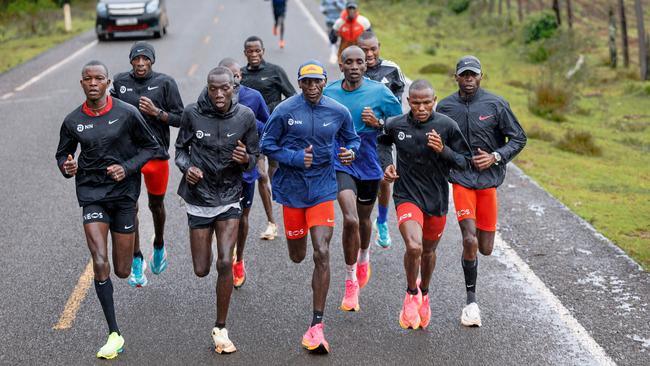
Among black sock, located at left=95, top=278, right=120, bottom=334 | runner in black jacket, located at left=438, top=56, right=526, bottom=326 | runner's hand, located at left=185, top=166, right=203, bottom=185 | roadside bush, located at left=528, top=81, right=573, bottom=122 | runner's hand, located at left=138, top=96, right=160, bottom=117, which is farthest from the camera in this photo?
roadside bush, located at left=528, top=81, right=573, bottom=122

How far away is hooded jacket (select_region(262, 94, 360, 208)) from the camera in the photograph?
8.14 m

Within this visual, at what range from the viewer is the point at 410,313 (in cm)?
801

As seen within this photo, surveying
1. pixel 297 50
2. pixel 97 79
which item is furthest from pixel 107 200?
pixel 297 50

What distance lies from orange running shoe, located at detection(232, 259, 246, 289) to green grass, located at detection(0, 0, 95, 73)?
17991mm

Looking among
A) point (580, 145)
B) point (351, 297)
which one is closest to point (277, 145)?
point (351, 297)

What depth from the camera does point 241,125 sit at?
7.96m

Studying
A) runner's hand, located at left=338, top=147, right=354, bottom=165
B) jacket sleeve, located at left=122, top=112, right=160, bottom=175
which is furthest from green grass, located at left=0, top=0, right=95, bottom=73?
runner's hand, located at left=338, top=147, right=354, bottom=165

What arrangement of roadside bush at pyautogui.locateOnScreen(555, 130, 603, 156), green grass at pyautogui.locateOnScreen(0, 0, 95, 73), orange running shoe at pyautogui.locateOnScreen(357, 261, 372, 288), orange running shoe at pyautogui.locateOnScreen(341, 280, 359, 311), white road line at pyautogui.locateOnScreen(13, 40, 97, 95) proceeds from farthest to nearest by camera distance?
1. green grass at pyautogui.locateOnScreen(0, 0, 95, 73)
2. white road line at pyautogui.locateOnScreen(13, 40, 97, 95)
3. roadside bush at pyautogui.locateOnScreen(555, 130, 603, 156)
4. orange running shoe at pyautogui.locateOnScreen(357, 261, 372, 288)
5. orange running shoe at pyautogui.locateOnScreen(341, 280, 359, 311)

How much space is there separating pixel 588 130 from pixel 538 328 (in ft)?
40.5

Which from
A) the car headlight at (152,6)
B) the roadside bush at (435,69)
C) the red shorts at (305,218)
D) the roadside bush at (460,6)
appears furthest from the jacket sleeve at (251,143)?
the roadside bush at (460,6)

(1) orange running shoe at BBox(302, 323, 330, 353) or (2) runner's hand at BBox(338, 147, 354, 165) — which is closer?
(1) orange running shoe at BBox(302, 323, 330, 353)

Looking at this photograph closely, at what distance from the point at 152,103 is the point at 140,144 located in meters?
1.01

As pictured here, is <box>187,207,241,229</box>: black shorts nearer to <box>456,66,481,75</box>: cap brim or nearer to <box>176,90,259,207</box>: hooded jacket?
<box>176,90,259,207</box>: hooded jacket

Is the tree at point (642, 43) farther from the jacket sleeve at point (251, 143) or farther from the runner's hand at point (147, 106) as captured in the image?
the jacket sleeve at point (251, 143)
